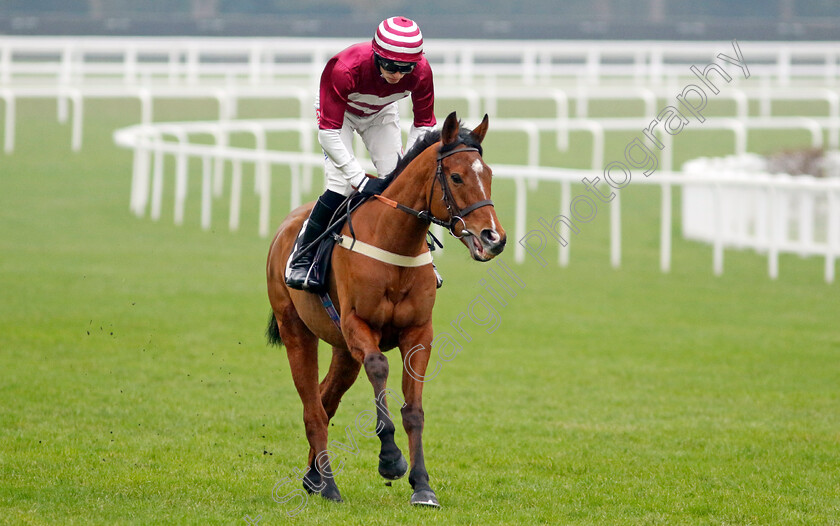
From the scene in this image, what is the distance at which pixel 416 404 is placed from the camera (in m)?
5.09

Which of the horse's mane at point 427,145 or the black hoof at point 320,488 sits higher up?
the horse's mane at point 427,145

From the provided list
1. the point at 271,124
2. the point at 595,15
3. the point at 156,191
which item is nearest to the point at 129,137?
the point at 156,191

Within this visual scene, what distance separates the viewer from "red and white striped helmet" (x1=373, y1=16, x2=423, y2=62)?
5148 mm

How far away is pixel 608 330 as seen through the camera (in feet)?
34.0

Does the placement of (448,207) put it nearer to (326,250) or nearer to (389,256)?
(389,256)

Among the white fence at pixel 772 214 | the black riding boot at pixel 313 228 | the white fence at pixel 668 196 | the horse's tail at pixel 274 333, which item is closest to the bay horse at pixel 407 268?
the black riding boot at pixel 313 228

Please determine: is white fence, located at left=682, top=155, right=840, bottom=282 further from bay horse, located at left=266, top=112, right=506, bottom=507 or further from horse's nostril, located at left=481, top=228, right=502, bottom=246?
horse's nostril, located at left=481, top=228, right=502, bottom=246

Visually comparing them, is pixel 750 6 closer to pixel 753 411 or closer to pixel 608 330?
pixel 608 330

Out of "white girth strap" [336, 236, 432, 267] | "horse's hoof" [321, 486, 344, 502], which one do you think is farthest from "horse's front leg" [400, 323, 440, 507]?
"horse's hoof" [321, 486, 344, 502]

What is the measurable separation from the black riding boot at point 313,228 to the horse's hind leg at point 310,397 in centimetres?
41

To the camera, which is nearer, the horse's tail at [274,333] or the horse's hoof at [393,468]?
the horse's hoof at [393,468]

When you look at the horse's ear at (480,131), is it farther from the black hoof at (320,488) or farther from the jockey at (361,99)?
the black hoof at (320,488)

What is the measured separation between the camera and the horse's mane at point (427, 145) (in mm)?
5000

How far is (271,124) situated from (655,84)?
1029cm
